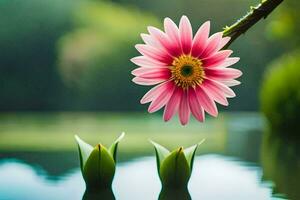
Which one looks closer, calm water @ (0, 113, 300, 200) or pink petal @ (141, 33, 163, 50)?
pink petal @ (141, 33, 163, 50)

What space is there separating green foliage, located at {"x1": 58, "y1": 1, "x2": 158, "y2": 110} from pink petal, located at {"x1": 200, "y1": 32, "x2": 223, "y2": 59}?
5.93ft

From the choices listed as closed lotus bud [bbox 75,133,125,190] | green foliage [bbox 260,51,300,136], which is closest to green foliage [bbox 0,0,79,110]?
green foliage [bbox 260,51,300,136]

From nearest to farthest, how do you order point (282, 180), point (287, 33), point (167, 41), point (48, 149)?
point (167, 41) → point (282, 180) → point (48, 149) → point (287, 33)

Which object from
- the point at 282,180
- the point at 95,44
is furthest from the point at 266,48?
the point at 282,180

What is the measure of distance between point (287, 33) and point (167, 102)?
4.78ft

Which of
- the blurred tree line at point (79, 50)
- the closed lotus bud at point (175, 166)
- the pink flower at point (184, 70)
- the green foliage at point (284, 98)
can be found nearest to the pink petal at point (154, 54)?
the pink flower at point (184, 70)

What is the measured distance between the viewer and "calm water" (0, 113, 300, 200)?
1.85 feet

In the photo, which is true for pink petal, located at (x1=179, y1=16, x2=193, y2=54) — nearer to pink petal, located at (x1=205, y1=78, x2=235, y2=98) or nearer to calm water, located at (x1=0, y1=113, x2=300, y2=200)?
pink petal, located at (x1=205, y1=78, x2=235, y2=98)

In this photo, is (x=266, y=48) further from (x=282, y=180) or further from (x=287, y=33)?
(x=282, y=180)

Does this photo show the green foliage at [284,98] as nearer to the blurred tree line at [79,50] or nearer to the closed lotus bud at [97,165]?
the blurred tree line at [79,50]

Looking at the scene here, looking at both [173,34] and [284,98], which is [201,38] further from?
[284,98]

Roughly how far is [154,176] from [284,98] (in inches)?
31.4

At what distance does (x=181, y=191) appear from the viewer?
0.54m

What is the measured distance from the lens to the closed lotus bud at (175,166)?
0.52 metres
